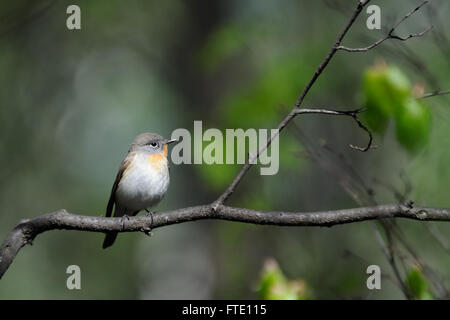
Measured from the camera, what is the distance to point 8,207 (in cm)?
1294

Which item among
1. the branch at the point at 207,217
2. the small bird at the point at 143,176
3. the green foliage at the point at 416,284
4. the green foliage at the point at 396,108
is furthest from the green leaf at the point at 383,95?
the small bird at the point at 143,176

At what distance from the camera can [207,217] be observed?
10.8 ft

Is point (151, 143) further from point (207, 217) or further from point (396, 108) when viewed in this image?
point (396, 108)

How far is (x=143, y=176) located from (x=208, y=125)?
297 cm

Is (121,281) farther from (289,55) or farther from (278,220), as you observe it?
(278,220)

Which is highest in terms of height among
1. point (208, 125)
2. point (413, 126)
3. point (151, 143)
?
point (208, 125)

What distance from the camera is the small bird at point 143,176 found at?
513 cm

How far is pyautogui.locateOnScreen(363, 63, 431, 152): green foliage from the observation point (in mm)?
2766

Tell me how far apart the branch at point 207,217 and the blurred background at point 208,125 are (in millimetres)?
427

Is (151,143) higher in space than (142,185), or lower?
higher

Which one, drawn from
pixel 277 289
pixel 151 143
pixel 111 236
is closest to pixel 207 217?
pixel 277 289

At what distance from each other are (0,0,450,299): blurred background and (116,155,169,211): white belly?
3.95 feet
